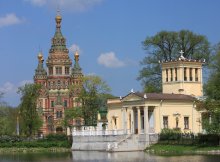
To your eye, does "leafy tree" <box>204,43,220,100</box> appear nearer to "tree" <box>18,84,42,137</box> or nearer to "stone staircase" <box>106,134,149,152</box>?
"stone staircase" <box>106,134,149,152</box>

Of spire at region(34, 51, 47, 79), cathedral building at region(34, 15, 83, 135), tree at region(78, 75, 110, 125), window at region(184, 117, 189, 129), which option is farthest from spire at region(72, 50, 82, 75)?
window at region(184, 117, 189, 129)

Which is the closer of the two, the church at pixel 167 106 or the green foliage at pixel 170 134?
the green foliage at pixel 170 134

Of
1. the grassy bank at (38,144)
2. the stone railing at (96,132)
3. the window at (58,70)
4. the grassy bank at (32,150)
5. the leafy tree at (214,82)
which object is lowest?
the grassy bank at (32,150)

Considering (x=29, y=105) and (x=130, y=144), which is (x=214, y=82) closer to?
(x=130, y=144)

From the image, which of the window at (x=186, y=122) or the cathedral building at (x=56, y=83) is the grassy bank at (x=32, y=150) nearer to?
the window at (x=186, y=122)

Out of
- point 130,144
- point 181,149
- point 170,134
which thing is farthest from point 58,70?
point 181,149

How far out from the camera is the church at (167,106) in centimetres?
6962

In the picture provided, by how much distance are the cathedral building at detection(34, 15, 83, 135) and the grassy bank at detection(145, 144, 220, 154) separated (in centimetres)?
6201

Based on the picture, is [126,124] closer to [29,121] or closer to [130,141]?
[130,141]

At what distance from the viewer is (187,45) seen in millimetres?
88000

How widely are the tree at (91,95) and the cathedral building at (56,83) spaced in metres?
33.7

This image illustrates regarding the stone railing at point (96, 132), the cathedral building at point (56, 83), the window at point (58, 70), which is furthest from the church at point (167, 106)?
the window at point (58, 70)

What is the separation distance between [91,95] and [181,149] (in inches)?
1241

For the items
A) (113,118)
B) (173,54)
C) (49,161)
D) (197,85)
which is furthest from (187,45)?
(49,161)
